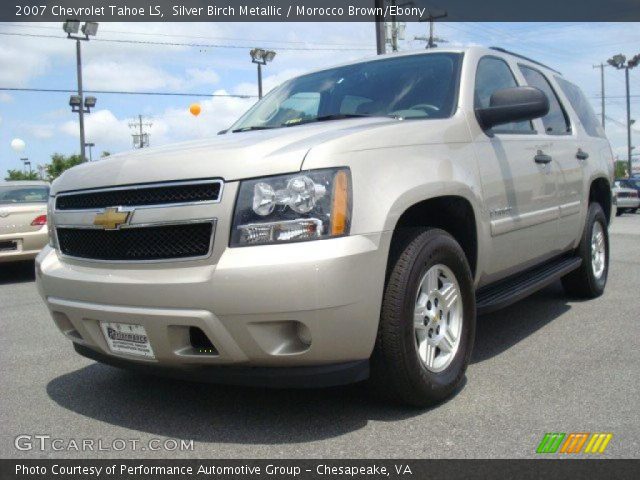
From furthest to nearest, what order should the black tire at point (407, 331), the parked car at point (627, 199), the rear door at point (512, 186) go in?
1. the parked car at point (627, 199)
2. the rear door at point (512, 186)
3. the black tire at point (407, 331)

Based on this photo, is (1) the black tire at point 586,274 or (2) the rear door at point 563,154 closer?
(2) the rear door at point 563,154

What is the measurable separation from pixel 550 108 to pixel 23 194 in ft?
24.3

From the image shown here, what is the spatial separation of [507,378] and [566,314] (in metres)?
1.89

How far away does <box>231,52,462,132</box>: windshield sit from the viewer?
3.86 m

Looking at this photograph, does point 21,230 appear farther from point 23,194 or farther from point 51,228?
point 51,228

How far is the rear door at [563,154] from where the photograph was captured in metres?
4.75

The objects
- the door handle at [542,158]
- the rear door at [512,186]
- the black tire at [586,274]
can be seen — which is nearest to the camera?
the rear door at [512,186]

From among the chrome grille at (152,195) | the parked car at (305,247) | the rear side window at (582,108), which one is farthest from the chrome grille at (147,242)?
the rear side window at (582,108)

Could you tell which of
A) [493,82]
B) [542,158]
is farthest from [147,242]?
[542,158]

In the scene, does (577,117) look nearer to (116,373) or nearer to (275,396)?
(275,396)

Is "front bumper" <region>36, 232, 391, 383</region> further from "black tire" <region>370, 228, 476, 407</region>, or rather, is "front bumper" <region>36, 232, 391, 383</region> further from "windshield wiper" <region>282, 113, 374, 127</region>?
"windshield wiper" <region>282, 113, 374, 127</region>

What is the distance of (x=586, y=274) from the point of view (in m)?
5.62

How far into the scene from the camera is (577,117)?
5.59m

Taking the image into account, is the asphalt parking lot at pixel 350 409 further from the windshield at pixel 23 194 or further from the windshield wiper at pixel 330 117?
the windshield at pixel 23 194
